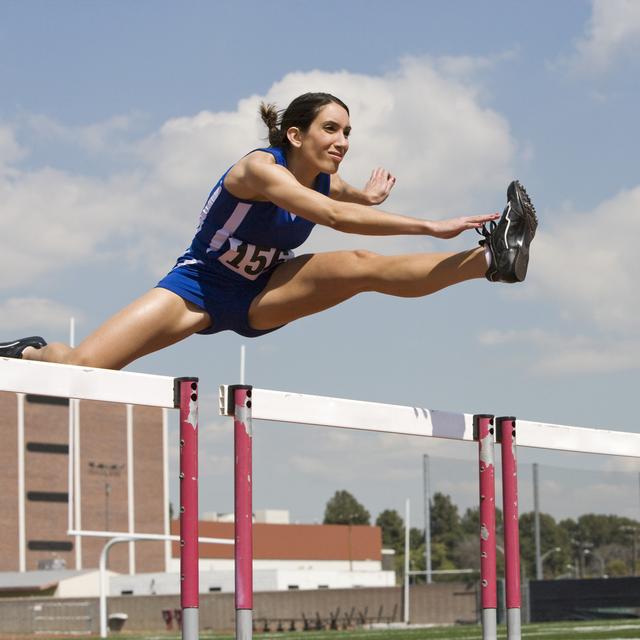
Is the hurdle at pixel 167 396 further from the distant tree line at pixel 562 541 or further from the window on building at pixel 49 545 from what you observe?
the window on building at pixel 49 545

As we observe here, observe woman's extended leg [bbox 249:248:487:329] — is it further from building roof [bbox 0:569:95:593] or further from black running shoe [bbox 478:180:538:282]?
building roof [bbox 0:569:95:593]

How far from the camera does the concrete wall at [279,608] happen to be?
3828 cm

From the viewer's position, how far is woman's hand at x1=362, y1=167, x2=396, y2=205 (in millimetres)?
4969

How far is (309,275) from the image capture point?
4.48 metres

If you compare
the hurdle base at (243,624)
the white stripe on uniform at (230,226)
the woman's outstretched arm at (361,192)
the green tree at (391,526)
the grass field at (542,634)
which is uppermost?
the woman's outstretched arm at (361,192)

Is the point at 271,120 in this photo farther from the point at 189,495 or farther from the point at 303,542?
the point at 303,542

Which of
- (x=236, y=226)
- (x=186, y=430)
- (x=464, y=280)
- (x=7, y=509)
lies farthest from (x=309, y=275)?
(x=7, y=509)

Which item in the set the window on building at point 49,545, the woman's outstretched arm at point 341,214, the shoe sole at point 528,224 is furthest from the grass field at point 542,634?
the window on building at point 49,545

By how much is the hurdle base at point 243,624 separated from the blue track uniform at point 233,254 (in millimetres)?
1211

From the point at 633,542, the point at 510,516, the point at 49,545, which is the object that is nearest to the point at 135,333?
the point at 510,516

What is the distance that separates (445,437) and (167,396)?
4.29 feet

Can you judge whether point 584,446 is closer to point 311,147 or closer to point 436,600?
point 311,147

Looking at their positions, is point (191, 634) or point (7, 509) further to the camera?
point (7, 509)

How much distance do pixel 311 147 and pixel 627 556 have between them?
95.7ft
